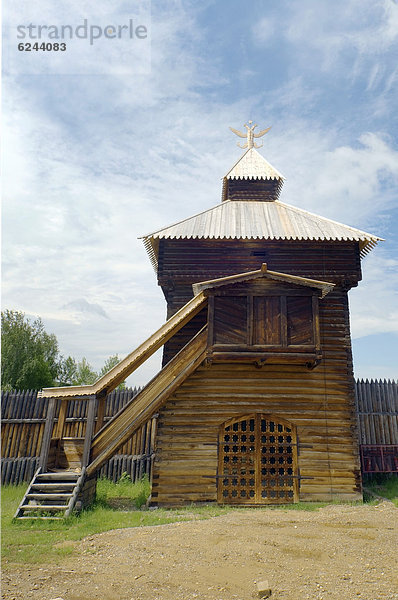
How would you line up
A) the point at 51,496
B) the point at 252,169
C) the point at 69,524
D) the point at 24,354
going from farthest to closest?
1. the point at 24,354
2. the point at 252,169
3. the point at 51,496
4. the point at 69,524

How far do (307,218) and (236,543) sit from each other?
11.5 m

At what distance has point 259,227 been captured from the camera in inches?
553

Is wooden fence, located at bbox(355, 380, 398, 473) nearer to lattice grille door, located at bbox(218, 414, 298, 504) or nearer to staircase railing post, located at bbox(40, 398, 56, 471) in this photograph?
lattice grille door, located at bbox(218, 414, 298, 504)

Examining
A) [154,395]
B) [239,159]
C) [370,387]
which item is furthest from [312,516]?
[239,159]

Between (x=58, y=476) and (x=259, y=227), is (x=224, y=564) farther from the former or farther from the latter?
(x=259, y=227)

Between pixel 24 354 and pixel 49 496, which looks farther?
pixel 24 354

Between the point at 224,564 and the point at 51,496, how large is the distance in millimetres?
5344

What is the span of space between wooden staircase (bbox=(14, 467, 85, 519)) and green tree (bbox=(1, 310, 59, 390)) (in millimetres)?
25028

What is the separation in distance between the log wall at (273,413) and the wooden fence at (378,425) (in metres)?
2.99

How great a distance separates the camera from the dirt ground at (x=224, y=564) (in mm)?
5215

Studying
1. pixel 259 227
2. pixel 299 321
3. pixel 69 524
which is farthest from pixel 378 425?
pixel 69 524

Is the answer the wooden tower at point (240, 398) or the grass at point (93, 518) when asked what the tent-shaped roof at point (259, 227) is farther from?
the grass at point (93, 518)

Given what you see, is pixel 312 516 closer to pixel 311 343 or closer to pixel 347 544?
pixel 347 544

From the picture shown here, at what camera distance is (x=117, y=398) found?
15023mm
